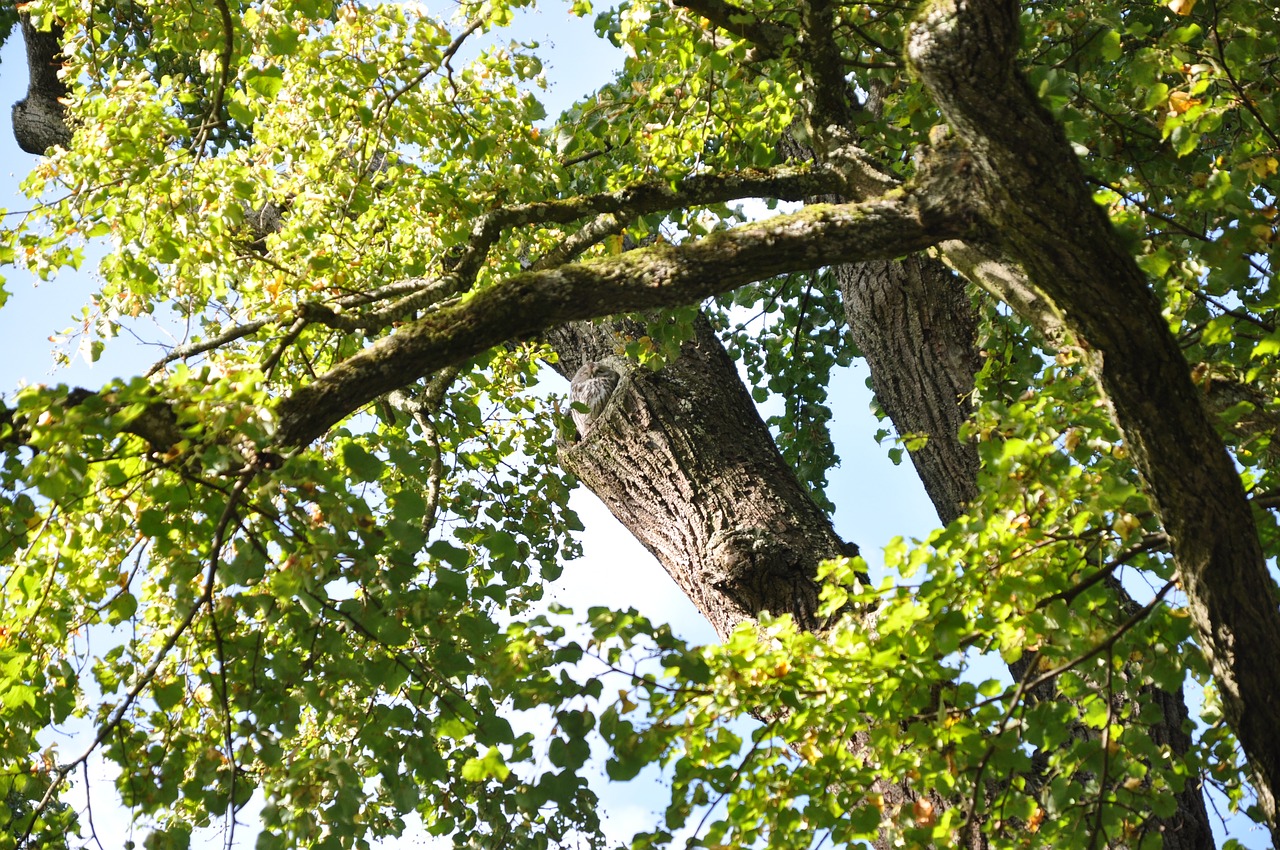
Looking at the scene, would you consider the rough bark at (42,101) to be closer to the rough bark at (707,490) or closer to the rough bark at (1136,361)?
the rough bark at (707,490)

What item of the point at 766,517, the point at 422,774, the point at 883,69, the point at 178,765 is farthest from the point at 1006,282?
the point at 178,765

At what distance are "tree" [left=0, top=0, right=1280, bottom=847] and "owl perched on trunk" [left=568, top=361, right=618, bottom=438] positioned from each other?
0.48 m

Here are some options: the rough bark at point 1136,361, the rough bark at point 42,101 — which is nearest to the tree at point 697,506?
the rough bark at point 1136,361

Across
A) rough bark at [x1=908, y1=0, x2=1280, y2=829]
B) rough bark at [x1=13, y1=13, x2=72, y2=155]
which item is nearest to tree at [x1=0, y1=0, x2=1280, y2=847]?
rough bark at [x1=908, y1=0, x2=1280, y2=829]

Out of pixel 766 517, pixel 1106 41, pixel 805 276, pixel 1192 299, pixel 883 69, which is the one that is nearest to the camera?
pixel 1106 41

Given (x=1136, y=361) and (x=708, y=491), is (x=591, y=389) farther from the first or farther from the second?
(x=1136, y=361)

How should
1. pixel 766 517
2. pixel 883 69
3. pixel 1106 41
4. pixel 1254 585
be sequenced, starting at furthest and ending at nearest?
1. pixel 766 517
2. pixel 883 69
3. pixel 1106 41
4. pixel 1254 585

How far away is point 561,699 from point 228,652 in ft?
3.56

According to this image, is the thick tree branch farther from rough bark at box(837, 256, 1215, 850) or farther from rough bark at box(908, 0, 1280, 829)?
rough bark at box(837, 256, 1215, 850)

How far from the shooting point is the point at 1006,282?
3.65 metres

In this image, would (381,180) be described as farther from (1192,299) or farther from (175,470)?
(1192,299)

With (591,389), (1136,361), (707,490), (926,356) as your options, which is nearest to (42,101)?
(591,389)

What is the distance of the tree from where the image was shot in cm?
260

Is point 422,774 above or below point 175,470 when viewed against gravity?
below
